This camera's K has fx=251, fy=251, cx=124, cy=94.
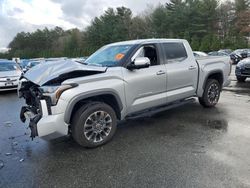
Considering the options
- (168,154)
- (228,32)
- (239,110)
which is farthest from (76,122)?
(228,32)

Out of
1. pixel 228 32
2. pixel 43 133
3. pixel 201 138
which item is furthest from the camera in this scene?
pixel 228 32

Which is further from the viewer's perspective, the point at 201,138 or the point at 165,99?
the point at 165,99

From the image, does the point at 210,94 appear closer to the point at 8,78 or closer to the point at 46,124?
the point at 46,124

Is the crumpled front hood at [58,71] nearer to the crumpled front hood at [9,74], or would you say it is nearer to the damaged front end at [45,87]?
the damaged front end at [45,87]

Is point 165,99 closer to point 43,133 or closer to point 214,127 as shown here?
point 214,127

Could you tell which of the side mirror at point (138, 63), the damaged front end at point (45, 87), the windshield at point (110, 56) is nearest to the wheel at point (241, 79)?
the windshield at point (110, 56)

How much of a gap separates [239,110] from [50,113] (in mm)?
4680

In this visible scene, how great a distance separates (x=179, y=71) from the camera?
5.38 meters

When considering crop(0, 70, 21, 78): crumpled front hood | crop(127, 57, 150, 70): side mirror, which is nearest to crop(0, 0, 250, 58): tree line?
crop(0, 70, 21, 78): crumpled front hood

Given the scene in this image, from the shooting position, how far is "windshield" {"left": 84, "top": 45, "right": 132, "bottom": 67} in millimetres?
4732

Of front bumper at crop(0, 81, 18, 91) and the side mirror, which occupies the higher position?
the side mirror

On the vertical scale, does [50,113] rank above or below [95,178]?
above

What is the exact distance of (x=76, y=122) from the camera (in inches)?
157

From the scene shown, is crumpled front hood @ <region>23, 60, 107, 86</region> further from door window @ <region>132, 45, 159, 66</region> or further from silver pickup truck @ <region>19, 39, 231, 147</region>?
door window @ <region>132, 45, 159, 66</region>
